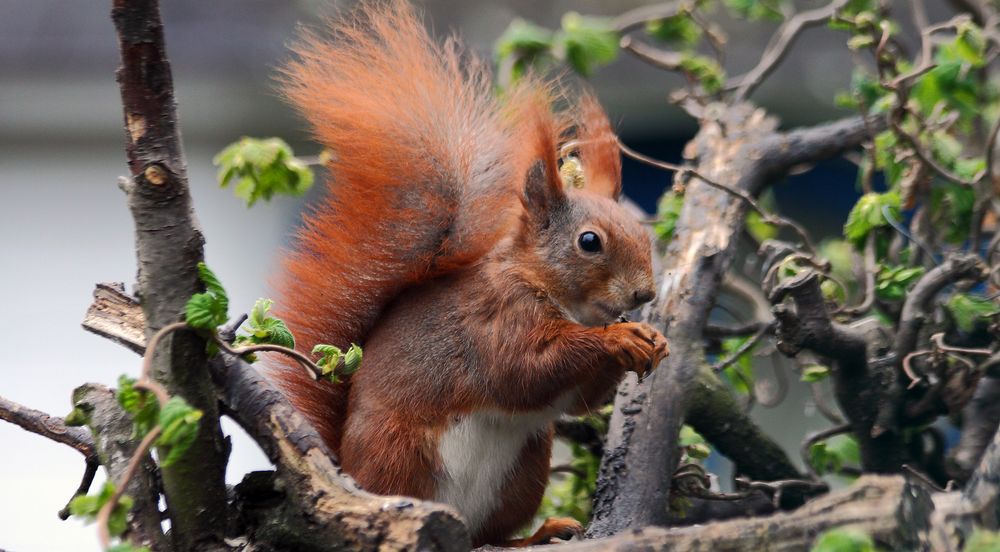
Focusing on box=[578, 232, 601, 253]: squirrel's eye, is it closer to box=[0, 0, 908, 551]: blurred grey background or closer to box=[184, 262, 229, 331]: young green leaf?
box=[184, 262, 229, 331]: young green leaf

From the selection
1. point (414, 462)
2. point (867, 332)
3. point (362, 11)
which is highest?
point (362, 11)

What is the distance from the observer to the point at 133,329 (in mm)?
1406

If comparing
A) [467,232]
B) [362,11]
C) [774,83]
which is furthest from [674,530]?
[774,83]

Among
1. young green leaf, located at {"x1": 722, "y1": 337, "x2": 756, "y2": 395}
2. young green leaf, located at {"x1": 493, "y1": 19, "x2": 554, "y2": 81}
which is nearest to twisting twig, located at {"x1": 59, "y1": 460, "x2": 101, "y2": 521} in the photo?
young green leaf, located at {"x1": 722, "y1": 337, "x2": 756, "y2": 395}

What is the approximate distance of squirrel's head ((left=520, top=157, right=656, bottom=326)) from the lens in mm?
1742

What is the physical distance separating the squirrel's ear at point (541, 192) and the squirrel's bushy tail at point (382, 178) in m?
0.03

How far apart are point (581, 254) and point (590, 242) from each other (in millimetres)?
24

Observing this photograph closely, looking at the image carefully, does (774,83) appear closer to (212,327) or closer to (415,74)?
(415,74)

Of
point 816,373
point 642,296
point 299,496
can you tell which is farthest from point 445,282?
point 816,373

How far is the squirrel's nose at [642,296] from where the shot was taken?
67.7 inches

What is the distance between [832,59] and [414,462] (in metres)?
3.56

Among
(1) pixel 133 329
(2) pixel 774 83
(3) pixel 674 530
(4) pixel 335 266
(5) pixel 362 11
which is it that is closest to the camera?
(3) pixel 674 530

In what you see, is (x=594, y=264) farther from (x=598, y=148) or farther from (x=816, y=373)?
(x=816, y=373)

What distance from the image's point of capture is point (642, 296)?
5.65 ft
